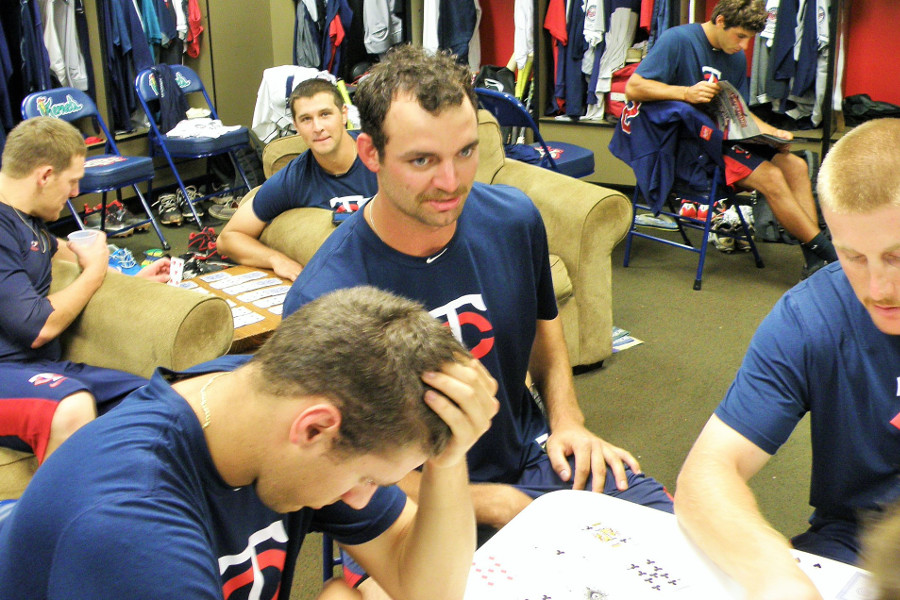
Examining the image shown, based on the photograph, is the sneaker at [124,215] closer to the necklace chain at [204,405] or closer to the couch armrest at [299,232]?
the couch armrest at [299,232]

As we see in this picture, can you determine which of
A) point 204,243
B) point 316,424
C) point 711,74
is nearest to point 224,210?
point 204,243

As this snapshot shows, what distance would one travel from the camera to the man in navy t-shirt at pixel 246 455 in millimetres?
938

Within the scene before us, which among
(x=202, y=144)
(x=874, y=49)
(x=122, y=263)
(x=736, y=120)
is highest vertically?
(x=874, y=49)

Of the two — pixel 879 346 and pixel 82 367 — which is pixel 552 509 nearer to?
pixel 879 346

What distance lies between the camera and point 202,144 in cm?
567

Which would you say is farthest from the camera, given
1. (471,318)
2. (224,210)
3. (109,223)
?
(224,210)

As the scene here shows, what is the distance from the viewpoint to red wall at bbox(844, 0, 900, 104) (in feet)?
18.5

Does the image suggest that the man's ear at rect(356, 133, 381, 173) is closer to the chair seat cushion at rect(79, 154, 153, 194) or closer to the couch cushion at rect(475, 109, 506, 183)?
the couch cushion at rect(475, 109, 506, 183)

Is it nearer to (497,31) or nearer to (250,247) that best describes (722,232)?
(250,247)

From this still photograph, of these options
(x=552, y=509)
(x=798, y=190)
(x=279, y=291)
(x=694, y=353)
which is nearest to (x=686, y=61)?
(x=798, y=190)

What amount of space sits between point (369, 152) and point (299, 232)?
1.75 meters

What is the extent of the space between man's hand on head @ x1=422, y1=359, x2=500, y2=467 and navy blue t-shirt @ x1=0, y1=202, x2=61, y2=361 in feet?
5.72

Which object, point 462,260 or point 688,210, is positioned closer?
point 462,260

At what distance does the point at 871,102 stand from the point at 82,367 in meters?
4.99
